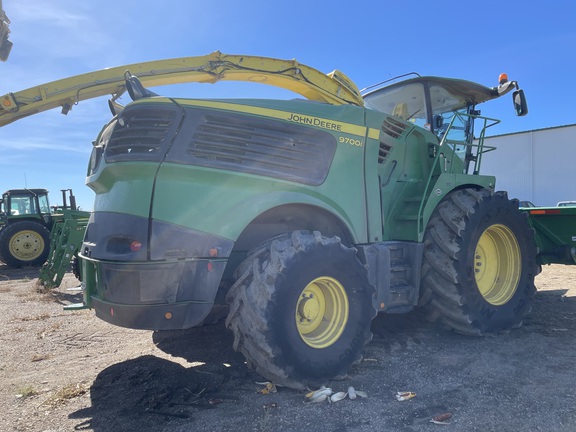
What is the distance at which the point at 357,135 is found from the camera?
431 centimetres

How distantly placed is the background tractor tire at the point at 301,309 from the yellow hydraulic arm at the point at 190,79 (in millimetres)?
2818

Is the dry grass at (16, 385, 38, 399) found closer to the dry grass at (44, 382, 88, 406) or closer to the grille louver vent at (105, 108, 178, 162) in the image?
the dry grass at (44, 382, 88, 406)

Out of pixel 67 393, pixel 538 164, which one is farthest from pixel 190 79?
pixel 538 164

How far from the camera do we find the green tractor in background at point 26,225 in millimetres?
13664

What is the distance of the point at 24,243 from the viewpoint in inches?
544

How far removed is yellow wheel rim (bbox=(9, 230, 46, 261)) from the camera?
13.7m

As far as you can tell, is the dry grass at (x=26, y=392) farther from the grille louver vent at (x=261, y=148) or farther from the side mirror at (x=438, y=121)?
the side mirror at (x=438, y=121)

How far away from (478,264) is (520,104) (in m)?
1.98

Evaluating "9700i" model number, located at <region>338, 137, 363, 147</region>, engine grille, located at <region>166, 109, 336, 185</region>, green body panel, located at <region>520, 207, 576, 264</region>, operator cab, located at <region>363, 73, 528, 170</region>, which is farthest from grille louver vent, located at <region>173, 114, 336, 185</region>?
green body panel, located at <region>520, 207, 576, 264</region>

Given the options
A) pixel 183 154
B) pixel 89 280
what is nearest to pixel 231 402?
pixel 89 280

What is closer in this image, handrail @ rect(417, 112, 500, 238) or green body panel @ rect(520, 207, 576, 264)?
handrail @ rect(417, 112, 500, 238)

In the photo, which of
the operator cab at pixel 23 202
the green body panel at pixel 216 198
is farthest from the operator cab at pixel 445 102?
the operator cab at pixel 23 202

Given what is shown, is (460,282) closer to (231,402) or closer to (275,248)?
(275,248)

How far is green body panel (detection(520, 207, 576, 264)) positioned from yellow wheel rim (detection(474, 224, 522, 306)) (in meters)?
1.12
